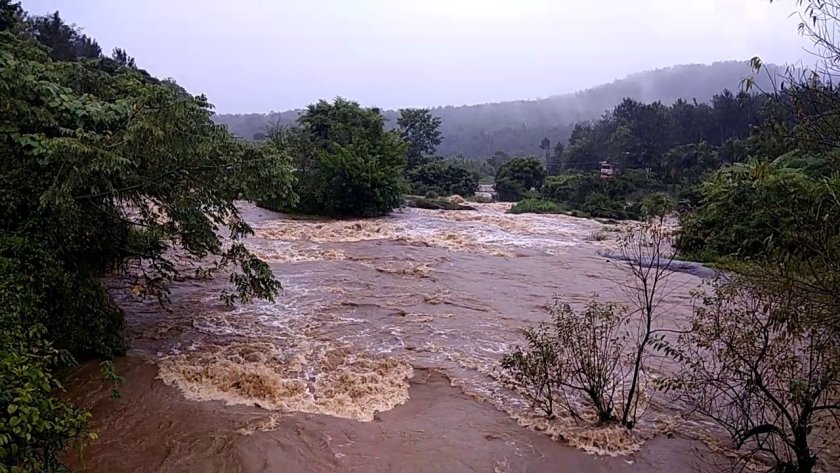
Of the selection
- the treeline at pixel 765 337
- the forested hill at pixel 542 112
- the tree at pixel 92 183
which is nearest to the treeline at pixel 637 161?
the treeline at pixel 765 337

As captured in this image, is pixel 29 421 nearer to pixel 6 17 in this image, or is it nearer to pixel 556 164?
pixel 6 17

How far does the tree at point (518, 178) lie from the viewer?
113ft

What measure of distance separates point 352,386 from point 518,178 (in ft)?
99.5

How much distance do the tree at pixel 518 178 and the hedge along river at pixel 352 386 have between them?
22.6 m

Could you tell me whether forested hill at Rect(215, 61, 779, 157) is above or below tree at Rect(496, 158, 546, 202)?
above

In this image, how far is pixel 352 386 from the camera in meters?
5.94

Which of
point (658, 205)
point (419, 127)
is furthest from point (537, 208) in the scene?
point (658, 205)

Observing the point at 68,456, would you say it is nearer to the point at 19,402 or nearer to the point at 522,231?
the point at 19,402

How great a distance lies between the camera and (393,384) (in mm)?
6109

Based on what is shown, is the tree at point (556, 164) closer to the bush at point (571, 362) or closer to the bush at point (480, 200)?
the bush at point (480, 200)

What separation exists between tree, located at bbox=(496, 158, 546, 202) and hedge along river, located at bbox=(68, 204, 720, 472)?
74.3 feet

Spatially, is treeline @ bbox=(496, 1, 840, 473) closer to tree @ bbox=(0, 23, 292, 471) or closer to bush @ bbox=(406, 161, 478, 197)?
tree @ bbox=(0, 23, 292, 471)

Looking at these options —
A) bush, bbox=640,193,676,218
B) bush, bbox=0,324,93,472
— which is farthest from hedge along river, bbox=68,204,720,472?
bush, bbox=640,193,676,218

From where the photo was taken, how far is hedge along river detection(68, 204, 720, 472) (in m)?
4.63
